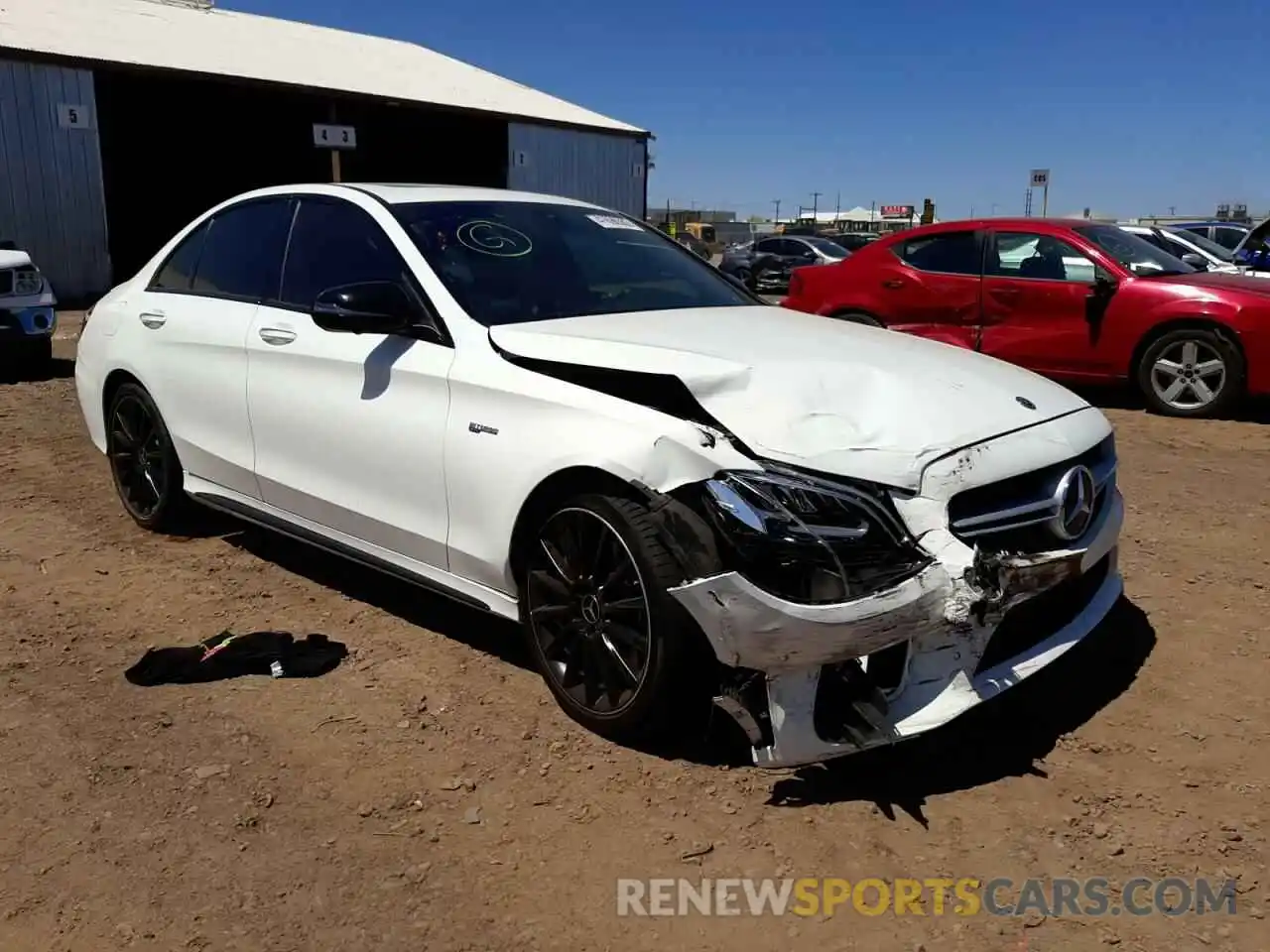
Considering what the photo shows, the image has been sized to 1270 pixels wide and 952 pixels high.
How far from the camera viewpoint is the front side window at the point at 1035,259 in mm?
8281

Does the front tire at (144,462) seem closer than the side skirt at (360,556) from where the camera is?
No

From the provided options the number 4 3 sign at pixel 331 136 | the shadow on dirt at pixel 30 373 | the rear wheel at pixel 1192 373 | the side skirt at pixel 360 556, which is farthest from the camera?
the number 4 3 sign at pixel 331 136

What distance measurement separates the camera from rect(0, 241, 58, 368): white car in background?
9.08 metres

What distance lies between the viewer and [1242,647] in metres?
3.88

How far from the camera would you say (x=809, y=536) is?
266cm

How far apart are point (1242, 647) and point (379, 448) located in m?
3.19

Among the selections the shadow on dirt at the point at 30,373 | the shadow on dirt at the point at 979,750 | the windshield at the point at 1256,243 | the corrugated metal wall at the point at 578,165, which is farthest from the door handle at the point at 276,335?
the corrugated metal wall at the point at 578,165

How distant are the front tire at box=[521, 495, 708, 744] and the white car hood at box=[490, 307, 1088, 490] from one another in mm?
419

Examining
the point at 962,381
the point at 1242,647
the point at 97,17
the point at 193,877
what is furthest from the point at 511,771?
the point at 97,17

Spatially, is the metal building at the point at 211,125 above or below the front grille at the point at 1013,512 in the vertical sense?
above

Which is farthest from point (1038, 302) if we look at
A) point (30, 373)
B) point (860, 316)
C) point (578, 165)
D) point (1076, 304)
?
point (578, 165)

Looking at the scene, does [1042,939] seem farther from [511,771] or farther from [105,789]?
[105,789]

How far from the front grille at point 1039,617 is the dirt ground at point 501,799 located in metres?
0.34

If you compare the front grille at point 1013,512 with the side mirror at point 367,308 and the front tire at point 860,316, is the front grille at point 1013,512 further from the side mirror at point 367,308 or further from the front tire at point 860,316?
the front tire at point 860,316
